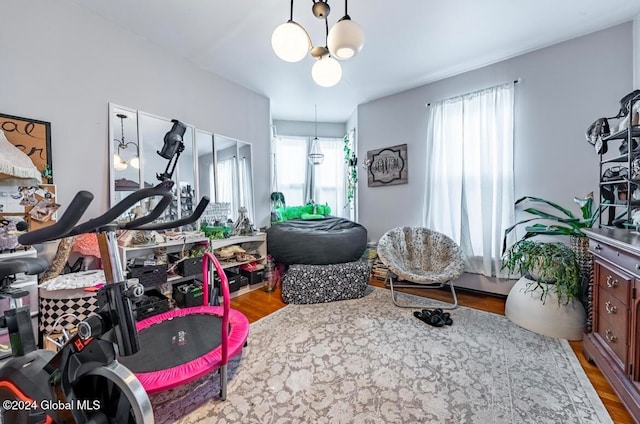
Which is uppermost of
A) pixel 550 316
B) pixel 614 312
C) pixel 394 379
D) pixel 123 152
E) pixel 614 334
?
pixel 123 152

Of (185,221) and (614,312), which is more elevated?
(185,221)

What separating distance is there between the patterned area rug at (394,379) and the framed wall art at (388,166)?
6.62 feet

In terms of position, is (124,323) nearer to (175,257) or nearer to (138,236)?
(138,236)

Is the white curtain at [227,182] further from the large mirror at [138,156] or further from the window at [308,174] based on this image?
the window at [308,174]

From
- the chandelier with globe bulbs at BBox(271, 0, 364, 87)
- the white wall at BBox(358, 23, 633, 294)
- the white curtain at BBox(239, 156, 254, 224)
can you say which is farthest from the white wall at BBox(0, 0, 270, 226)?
the white wall at BBox(358, 23, 633, 294)

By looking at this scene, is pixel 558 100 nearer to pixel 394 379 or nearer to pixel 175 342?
pixel 394 379

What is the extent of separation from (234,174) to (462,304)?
9.91ft

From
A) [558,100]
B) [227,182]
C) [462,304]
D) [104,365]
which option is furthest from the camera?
[227,182]

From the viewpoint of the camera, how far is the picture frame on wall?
1.73m

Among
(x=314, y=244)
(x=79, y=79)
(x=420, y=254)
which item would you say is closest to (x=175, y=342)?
(x=314, y=244)

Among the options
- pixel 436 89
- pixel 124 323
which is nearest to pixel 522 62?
pixel 436 89

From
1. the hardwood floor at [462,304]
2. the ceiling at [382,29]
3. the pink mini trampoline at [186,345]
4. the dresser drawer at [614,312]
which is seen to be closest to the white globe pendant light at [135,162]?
the ceiling at [382,29]

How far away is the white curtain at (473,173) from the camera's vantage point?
2771 mm

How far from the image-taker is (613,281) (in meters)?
1.50
